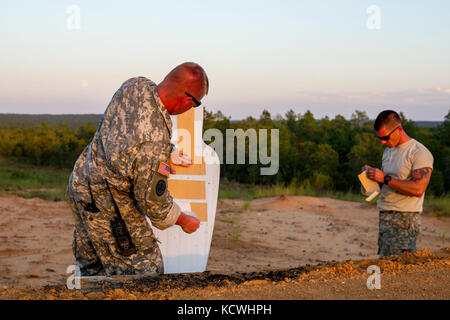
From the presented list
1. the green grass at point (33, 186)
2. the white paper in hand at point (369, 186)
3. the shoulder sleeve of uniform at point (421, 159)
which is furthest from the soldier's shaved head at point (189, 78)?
the green grass at point (33, 186)

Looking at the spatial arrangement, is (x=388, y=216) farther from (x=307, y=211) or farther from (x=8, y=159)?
(x=8, y=159)

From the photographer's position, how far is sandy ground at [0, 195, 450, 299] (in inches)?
126

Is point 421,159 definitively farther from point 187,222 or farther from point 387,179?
point 187,222

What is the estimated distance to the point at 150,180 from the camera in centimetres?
293

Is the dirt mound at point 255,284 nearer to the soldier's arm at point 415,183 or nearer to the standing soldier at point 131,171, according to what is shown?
the standing soldier at point 131,171

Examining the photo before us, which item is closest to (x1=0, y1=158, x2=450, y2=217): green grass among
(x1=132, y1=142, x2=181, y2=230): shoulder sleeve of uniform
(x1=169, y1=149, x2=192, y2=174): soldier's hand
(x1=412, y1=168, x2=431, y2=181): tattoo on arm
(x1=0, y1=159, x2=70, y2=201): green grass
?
(x1=0, y1=159, x2=70, y2=201): green grass

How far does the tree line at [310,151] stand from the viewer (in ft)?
56.7

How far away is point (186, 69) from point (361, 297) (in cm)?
174

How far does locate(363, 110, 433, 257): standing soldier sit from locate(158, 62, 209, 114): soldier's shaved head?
7.07 ft

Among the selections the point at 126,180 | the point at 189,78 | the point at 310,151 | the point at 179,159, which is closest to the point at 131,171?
the point at 126,180

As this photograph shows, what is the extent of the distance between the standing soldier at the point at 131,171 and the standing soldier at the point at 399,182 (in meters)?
2.13

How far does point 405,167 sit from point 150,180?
2.65m

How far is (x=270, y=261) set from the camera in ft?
24.7
